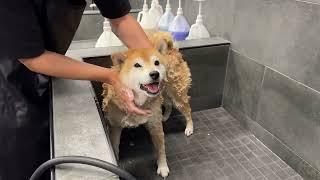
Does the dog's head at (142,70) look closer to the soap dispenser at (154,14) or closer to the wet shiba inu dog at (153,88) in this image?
the wet shiba inu dog at (153,88)

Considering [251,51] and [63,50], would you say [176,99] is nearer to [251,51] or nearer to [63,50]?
[251,51]

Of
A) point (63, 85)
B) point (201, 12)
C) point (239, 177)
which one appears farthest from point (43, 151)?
point (201, 12)

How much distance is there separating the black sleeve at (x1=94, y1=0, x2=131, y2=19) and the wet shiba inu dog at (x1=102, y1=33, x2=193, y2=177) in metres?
0.11

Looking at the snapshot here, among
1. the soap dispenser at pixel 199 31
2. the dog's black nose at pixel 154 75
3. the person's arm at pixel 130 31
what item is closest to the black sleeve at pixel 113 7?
the person's arm at pixel 130 31

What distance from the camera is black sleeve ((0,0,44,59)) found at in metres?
0.54

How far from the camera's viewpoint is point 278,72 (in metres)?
0.97

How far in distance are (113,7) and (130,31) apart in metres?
0.08

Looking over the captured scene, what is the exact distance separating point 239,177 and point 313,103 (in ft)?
1.04

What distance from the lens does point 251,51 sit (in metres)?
1.08

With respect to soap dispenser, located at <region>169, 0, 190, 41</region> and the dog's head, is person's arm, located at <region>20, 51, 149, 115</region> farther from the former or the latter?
soap dispenser, located at <region>169, 0, 190, 41</region>

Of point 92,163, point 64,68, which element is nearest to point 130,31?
point 64,68

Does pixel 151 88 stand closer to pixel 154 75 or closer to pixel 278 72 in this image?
pixel 154 75

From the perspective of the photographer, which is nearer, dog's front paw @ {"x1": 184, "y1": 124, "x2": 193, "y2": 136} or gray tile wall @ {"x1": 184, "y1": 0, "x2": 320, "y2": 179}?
gray tile wall @ {"x1": 184, "y1": 0, "x2": 320, "y2": 179}

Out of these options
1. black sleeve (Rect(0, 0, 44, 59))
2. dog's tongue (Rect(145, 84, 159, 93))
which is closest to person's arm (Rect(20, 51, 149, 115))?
black sleeve (Rect(0, 0, 44, 59))
